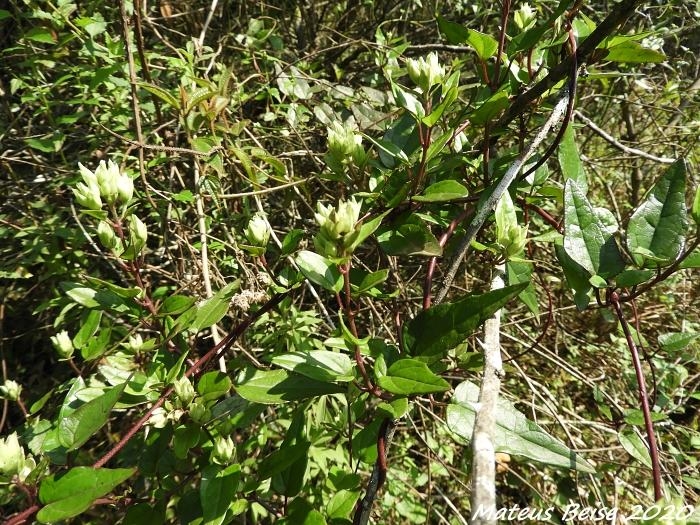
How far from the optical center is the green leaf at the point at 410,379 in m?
0.56

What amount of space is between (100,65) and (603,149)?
2.26m

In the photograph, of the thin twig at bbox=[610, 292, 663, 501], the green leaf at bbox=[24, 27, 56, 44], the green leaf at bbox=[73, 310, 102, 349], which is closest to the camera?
the thin twig at bbox=[610, 292, 663, 501]

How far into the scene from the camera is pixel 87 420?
26.2 inches

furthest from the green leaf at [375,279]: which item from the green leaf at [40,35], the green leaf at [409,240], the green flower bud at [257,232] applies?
the green leaf at [40,35]

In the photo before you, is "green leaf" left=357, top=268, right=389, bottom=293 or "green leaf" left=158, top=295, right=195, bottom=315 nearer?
"green leaf" left=357, top=268, right=389, bottom=293

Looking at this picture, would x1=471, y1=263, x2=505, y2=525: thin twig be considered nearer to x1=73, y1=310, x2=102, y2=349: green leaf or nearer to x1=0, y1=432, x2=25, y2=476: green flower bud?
x1=0, y1=432, x2=25, y2=476: green flower bud

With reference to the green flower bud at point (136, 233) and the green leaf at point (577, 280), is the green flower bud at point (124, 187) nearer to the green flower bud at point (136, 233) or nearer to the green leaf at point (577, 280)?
the green flower bud at point (136, 233)

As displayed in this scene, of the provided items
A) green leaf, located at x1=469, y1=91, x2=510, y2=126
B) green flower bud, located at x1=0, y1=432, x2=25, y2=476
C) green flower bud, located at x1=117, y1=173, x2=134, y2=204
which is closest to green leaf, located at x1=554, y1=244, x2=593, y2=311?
green leaf, located at x1=469, y1=91, x2=510, y2=126

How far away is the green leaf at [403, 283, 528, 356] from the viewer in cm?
59

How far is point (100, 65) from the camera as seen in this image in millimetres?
1420

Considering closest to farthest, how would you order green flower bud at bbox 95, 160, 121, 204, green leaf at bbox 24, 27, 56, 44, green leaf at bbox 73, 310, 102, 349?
green flower bud at bbox 95, 160, 121, 204
green leaf at bbox 73, 310, 102, 349
green leaf at bbox 24, 27, 56, 44

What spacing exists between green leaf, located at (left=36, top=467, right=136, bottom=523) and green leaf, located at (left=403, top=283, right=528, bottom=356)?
1.25ft

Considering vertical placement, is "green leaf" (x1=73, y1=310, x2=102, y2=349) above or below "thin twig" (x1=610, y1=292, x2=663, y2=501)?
below

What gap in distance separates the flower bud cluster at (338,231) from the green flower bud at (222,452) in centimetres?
37
